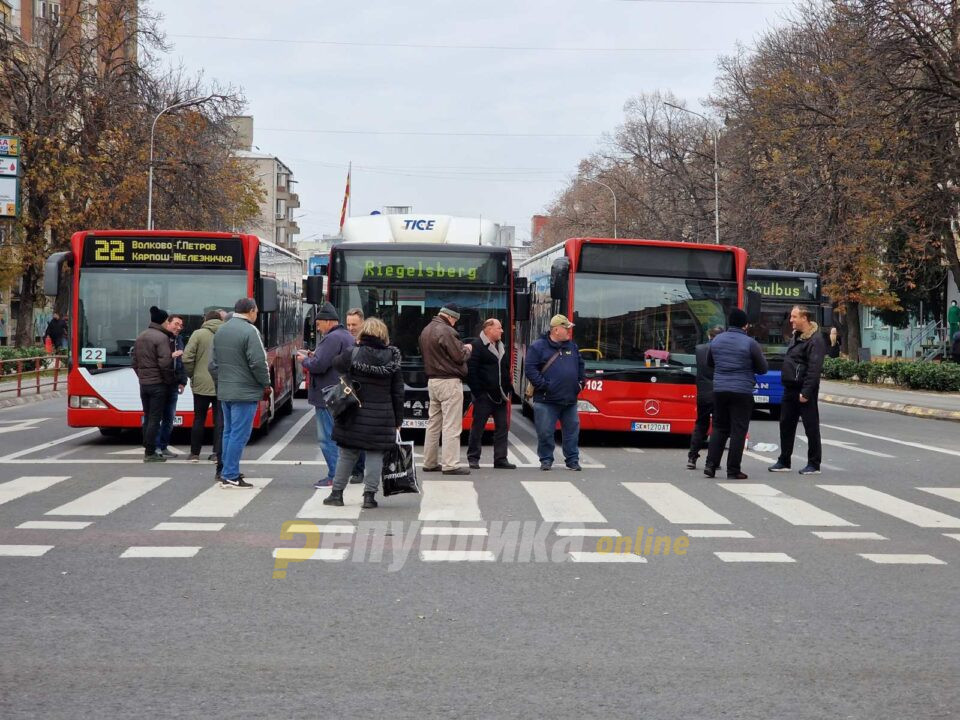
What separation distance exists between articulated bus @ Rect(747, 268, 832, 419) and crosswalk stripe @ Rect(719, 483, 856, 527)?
1351 cm

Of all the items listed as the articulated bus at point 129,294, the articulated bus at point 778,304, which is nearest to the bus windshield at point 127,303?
the articulated bus at point 129,294

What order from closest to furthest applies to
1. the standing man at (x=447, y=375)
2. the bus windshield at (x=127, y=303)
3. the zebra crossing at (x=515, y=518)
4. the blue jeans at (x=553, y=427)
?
the zebra crossing at (x=515, y=518), the standing man at (x=447, y=375), the blue jeans at (x=553, y=427), the bus windshield at (x=127, y=303)

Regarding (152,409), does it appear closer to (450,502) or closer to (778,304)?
(450,502)

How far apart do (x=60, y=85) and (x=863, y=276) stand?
2763 centimetres

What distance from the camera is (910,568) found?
9.00m

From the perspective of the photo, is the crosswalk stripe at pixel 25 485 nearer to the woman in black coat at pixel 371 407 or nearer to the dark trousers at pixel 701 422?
the woman in black coat at pixel 371 407

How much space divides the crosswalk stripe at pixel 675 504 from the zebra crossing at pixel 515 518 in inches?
0.6

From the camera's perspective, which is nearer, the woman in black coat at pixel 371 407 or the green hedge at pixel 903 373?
the woman in black coat at pixel 371 407

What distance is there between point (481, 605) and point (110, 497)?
5.70 meters

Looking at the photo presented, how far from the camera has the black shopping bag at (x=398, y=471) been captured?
1170cm

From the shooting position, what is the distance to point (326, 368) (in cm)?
1328

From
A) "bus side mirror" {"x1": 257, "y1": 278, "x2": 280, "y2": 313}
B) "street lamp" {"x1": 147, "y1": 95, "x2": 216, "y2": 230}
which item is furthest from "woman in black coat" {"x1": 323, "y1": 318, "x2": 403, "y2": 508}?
"street lamp" {"x1": 147, "y1": 95, "x2": 216, "y2": 230}

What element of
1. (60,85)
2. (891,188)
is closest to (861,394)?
(891,188)

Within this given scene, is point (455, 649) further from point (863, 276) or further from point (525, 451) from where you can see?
point (863, 276)
